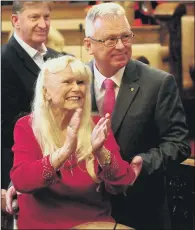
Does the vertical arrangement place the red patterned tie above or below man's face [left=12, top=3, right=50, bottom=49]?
below

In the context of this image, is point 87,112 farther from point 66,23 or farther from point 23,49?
point 66,23

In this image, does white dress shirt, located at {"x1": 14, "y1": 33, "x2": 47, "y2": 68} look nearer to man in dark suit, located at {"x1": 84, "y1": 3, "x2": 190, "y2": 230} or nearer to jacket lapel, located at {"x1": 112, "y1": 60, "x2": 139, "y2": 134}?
man in dark suit, located at {"x1": 84, "y1": 3, "x2": 190, "y2": 230}

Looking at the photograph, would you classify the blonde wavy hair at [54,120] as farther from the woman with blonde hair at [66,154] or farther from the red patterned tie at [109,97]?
the red patterned tie at [109,97]

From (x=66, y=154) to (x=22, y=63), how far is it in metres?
0.41

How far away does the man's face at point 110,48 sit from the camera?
2133 mm

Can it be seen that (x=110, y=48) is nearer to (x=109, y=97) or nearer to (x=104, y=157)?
(x=109, y=97)

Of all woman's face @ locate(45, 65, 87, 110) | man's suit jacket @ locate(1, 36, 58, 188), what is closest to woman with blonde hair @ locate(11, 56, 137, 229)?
woman's face @ locate(45, 65, 87, 110)

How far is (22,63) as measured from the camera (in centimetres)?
230

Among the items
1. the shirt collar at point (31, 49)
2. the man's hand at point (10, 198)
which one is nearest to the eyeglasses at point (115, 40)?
the shirt collar at point (31, 49)

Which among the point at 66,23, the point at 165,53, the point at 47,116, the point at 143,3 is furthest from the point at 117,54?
the point at 143,3

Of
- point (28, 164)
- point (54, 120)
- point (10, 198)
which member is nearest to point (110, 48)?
point (54, 120)

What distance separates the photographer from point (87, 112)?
2.09 metres

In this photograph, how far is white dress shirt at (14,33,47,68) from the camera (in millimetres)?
2256

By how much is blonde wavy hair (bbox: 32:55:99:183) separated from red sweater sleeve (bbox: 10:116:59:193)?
22mm
